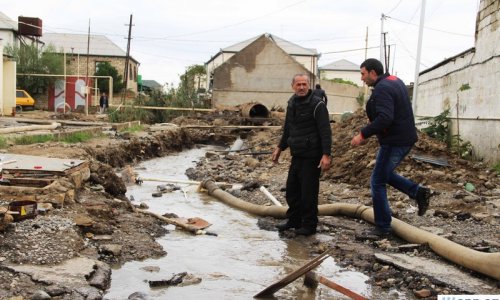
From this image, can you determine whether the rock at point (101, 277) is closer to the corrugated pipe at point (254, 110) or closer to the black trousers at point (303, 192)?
the black trousers at point (303, 192)

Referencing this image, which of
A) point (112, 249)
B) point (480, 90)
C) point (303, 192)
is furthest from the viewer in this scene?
point (480, 90)

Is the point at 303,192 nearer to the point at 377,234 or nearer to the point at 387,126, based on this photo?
the point at 377,234

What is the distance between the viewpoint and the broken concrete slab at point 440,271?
4281 millimetres

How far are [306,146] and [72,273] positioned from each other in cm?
315

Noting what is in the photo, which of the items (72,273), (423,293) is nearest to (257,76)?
(423,293)

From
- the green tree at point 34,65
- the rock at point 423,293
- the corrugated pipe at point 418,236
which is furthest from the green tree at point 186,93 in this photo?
the rock at point 423,293

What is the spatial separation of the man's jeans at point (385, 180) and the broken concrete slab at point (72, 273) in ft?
9.85

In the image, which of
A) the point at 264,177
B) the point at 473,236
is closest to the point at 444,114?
the point at 264,177

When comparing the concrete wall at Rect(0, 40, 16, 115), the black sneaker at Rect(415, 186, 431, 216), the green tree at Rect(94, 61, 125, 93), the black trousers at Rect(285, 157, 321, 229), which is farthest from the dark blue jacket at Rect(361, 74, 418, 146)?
the green tree at Rect(94, 61, 125, 93)

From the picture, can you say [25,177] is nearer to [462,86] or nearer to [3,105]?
[462,86]

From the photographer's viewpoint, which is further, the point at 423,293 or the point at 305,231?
the point at 305,231

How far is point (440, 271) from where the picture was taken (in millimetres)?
4719

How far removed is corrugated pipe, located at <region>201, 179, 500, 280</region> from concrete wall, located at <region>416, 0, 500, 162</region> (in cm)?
413

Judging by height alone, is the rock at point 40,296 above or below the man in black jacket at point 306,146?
below
